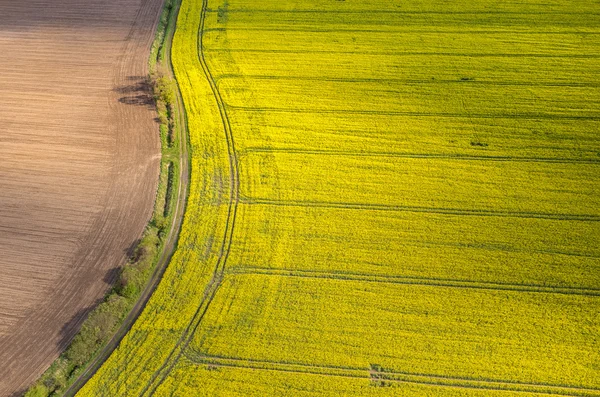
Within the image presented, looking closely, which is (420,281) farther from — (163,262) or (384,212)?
(163,262)

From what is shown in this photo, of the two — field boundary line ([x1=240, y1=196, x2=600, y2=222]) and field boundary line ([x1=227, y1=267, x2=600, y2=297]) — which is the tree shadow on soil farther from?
field boundary line ([x1=227, y1=267, x2=600, y2=297])

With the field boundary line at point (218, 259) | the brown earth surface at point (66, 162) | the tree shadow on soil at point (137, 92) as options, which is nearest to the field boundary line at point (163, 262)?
the brown earth surface at point (66, 162)

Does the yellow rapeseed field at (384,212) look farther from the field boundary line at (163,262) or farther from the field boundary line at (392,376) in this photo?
the field boundary line at (163,262)

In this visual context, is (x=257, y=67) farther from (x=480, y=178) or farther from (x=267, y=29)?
(x=480, y=178)

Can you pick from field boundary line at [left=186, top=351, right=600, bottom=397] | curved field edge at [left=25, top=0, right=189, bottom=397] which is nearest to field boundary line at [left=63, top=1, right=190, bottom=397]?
curved field edge at [left=25, top=0, right=189, bottom=397]

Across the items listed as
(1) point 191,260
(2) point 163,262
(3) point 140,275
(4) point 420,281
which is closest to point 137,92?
(2) point 163,262
